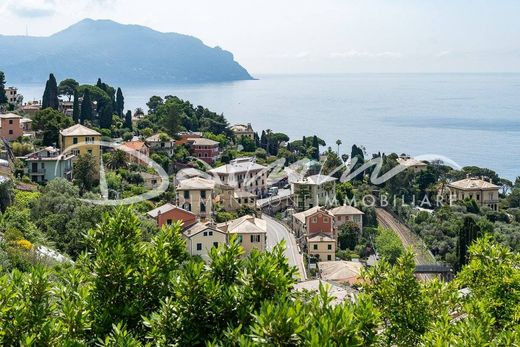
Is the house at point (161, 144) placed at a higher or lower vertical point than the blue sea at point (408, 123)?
higher

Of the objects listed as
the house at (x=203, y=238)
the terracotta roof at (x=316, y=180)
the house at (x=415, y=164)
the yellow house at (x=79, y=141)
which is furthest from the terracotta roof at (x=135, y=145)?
the house at (x=415, y=164)

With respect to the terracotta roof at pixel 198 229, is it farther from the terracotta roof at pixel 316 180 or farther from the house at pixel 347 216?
the terracotta roof at pixel 316 180

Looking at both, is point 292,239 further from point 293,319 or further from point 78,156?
point 293,319

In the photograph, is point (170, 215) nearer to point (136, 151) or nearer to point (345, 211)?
point (136, 151)

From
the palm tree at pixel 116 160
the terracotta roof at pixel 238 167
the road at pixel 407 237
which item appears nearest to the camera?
the road at pixel 407 237

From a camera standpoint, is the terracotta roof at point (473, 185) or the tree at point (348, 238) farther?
the terracotta roof at point (473, 185)

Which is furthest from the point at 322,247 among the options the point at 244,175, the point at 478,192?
the point at 478,192

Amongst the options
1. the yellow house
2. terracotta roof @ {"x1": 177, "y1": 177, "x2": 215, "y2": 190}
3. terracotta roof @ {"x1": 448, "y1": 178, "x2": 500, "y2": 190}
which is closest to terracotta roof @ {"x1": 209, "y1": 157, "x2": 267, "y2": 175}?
terracotta roof @ {"x1": 177, "y1": 177, "x2": 215, "y2": 190}
